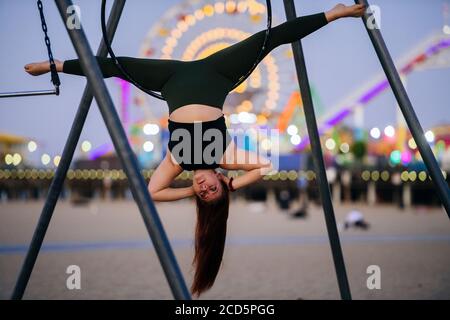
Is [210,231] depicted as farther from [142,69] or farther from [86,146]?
[86,146]

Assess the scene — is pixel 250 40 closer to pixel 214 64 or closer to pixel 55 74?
pixel 214 64

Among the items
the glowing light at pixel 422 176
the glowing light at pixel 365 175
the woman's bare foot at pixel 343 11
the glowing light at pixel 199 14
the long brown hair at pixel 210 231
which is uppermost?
the glowing light at pixel 199 14

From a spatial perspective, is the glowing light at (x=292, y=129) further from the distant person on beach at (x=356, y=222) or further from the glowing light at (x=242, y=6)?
the distant person on beach at (x=356, y=222)

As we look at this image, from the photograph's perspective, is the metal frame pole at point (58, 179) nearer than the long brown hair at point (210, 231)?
No

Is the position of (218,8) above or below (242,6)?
below

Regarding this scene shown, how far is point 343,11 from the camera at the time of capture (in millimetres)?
3230

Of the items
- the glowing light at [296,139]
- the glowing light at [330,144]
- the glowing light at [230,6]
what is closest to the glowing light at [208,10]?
the glowing light at [230,6]

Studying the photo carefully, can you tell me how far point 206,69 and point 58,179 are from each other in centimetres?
143

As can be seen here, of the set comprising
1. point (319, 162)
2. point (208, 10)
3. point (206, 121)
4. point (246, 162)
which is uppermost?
point (208, 10)

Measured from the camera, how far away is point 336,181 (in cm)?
2925

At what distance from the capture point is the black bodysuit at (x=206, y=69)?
326cm

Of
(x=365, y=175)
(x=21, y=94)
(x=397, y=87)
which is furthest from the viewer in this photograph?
(x=365, y=175)

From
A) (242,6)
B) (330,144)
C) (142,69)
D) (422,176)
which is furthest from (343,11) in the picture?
(330,144)
